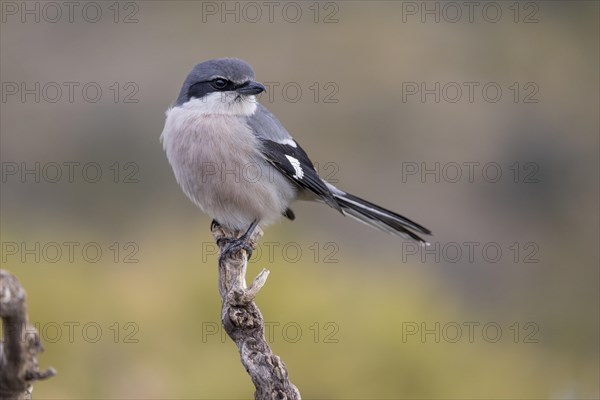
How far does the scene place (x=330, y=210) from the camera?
30.1ft

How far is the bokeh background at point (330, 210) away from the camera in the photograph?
592cm

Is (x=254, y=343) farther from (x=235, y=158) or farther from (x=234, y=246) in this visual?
(x=235, y=158)

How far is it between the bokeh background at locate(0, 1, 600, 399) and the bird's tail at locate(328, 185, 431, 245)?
1257 millimetres

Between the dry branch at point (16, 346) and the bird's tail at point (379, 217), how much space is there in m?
2.70

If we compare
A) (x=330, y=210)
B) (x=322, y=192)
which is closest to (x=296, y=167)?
(x=322, y=192)

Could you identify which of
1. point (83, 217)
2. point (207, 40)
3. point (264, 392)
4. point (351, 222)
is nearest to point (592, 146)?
point (351, 222)

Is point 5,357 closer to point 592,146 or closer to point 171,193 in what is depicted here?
point 171,193

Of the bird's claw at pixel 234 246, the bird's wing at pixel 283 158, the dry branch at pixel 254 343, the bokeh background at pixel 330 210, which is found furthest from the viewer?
the bokeh background at pixel 330 210

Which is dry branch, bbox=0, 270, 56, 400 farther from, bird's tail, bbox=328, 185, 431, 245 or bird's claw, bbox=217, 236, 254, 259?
bird's tail, bbox=328, 185, 431, 245

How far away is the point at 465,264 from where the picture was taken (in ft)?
29.2

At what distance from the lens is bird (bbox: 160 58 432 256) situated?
15.1 ft

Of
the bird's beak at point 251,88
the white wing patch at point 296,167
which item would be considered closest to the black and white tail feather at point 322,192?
the white wing patch at point 296,167

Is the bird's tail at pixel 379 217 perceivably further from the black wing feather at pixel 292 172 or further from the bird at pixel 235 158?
the black wing feather at pixel 292 172

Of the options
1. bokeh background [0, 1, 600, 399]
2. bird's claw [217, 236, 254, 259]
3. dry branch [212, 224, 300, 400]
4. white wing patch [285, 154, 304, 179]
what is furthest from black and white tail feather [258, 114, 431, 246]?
bokeh background [0, 1, 600, 399]
